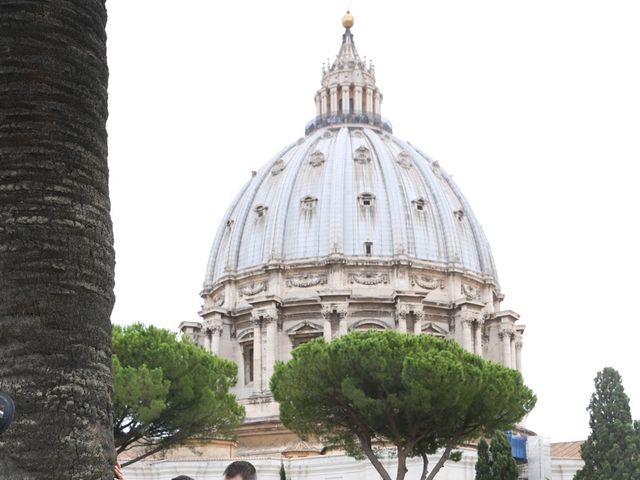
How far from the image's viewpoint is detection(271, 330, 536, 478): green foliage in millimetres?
Answer: 29672

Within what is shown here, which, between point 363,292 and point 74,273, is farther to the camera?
point 363,292

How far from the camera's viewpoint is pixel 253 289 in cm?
6538

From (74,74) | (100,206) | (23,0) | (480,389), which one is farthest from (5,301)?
(480,389)

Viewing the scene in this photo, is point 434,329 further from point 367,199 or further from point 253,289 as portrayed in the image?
point 253,289

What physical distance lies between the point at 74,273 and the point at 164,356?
29360 mm

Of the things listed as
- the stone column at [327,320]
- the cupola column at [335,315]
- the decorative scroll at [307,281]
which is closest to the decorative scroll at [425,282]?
the decorative scroll at [307,281]

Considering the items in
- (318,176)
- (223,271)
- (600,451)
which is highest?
(318,176)

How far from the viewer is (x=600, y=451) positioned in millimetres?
31766

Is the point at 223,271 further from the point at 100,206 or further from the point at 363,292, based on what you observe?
the point at 100,206

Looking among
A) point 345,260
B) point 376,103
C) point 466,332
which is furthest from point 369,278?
point 376,103

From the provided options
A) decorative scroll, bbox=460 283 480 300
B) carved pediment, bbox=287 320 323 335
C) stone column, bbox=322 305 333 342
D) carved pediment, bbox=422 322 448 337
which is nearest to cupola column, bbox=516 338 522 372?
decorative scroll, bbox=460 283 480 300

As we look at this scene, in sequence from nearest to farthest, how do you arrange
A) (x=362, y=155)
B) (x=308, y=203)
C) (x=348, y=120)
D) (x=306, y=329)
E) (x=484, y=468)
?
(x=484, y=468)
(x=306, y=329)
(x=308, y=203)
(x=362, y=155)
(x=348, y=120)

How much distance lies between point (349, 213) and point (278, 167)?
7.93m

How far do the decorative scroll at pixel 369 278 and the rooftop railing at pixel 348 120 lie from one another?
15.5 meters
